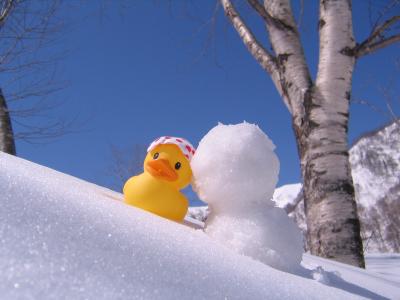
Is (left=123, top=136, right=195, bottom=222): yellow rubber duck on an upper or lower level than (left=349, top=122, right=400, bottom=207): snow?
lower

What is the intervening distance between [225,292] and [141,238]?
0.17 metres

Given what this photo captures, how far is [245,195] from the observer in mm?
1041

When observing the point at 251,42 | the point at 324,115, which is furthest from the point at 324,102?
the point at 251,42

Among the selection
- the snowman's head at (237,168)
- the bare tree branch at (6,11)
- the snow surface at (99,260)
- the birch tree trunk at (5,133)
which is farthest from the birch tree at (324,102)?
the bare tree branch at (6,11)

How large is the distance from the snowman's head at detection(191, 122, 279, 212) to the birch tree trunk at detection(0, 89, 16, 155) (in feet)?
12.3

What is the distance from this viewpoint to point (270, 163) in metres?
1.09

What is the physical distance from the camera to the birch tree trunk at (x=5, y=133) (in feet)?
13.7

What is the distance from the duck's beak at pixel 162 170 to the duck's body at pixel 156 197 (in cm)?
2

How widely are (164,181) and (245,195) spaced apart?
276mm

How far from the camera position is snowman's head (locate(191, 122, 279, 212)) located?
1.05 metres

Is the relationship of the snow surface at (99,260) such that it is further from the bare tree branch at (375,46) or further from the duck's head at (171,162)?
the bare tree branch at (375,46)

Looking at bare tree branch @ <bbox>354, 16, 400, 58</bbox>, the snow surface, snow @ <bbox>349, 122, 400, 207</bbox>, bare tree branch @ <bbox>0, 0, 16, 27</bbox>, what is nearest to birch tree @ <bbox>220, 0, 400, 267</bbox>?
bare tree branch @ <bbox>354, 16, 400, 58</bbox>

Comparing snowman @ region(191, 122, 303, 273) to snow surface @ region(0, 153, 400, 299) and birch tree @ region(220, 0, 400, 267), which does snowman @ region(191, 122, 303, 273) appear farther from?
birch tree @ region(220, 0, 400, 267)

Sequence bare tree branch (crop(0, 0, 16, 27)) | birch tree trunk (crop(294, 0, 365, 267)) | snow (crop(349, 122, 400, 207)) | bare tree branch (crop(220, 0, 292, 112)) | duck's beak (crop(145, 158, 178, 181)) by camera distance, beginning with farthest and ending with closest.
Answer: snow (crop(349, 122, 400, 207)), bare tree branch (crop(0, 0, 16, 27)), bare tree branch (crop(220, 0, 292, 112)), birch tree trunk (crop(294, 0, 365, 267)), duck's beak (crop(145, 158, 178, 181))
